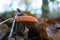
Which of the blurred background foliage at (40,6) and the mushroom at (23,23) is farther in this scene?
the blurred background foliage at (40,6)

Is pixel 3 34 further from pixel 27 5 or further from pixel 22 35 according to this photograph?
pixel 27 5

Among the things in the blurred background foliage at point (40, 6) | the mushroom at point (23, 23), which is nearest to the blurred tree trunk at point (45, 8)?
the blurred background foliage at point (40, 6)

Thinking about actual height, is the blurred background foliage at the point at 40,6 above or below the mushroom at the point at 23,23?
below

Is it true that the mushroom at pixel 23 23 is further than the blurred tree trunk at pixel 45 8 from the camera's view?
No

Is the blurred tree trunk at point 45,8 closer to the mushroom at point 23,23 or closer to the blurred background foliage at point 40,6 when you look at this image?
the blurred background foliage at point 40,6

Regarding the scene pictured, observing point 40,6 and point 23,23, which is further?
point 40,6

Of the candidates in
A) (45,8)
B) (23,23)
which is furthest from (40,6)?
(23,23)

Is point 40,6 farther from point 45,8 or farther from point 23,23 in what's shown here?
point 23,23

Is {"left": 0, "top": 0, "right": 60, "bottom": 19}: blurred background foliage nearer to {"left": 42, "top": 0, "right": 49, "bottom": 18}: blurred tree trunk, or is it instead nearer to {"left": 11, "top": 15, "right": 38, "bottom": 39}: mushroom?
{"left": 42, "top": 0, "right": 49, "bottom": 18}: blurred tree trunk

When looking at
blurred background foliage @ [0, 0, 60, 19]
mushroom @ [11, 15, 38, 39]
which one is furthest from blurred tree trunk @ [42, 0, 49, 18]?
mushroom @ [11, 15, 38, 39]

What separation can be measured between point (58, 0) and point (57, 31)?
0.87m

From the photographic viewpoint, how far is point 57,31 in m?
0.71

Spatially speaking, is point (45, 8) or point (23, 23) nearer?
point (23, 23)

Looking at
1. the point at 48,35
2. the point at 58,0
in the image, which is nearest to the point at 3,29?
the point at 48,35
